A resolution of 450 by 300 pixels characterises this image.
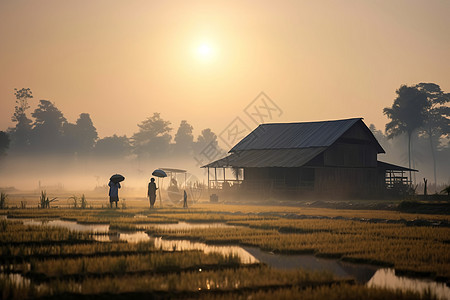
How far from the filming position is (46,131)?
13462 cm

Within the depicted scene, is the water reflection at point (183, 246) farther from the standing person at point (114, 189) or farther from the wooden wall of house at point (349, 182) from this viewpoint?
the wooden wall of house at point (349, 182)

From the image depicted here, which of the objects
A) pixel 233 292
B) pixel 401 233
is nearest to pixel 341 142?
pixel 401 233

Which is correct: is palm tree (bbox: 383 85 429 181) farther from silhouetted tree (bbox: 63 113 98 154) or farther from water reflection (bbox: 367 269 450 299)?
water reflection (bbox: 367 269 450 299)

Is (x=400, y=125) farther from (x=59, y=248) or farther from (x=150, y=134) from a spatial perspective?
(x=59, y=248)

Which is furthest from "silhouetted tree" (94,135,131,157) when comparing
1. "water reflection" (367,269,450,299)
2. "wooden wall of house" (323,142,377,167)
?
"water reflection" (367,269,450,299)

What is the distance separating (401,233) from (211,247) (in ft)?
23.0

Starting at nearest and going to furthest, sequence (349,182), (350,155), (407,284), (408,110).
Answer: (407,284) < (349,182) < (350,155) < (408,110)

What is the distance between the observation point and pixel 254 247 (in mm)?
17078

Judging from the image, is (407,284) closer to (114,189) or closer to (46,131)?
(114,189)

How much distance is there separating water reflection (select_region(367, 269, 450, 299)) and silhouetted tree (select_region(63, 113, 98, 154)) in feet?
425

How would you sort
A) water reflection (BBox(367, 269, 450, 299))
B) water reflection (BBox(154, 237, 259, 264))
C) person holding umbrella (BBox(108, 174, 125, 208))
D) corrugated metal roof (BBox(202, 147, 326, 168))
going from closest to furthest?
1. water reflection (BBox(367, 269, 450, 299))
2. water reflection (BBox(154, 237, 259, 264))
3. person holding umbrella (BBox(108, 174, 125, 208))
4. corrugated metal roof (BBox(202, 147, 326, 168))

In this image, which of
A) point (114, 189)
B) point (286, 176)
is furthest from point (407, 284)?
point (286, 176)

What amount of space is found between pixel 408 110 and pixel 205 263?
285ft

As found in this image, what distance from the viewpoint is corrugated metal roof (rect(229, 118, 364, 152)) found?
51719 millimetres
